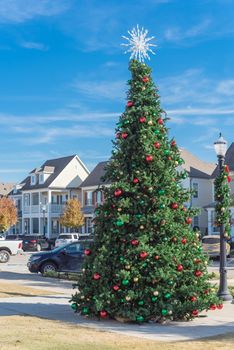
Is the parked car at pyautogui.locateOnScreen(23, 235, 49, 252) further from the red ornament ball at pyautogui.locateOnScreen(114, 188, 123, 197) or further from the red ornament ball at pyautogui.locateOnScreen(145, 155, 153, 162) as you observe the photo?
the red ornament ball at pyautogui.locateOnScreen(145, 155, 153, 162)

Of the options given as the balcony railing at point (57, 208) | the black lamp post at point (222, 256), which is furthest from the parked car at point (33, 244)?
the black lamp post at point (222, 256)

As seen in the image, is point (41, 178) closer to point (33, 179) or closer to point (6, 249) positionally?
point (33, 179)

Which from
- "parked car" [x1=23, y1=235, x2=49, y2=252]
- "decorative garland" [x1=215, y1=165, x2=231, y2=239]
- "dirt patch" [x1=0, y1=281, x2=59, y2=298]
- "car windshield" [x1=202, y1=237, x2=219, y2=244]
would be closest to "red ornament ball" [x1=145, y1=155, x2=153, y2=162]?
"decorative garland" [x1=215, y1=165, x2=231, y2=239]

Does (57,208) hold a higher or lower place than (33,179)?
lower

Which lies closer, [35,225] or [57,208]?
[57,208]

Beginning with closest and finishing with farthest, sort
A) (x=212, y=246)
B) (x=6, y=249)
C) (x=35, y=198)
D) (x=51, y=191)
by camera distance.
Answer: (x=6, y=249)
(x=212, y=246)
(x=51, y=191)
(x=35, y=198)

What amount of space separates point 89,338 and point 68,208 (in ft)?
174

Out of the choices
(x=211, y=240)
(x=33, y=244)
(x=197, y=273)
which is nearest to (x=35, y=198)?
A: (x=33, y=244)

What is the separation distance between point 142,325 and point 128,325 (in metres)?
0.26

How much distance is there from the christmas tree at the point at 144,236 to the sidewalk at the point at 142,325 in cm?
25

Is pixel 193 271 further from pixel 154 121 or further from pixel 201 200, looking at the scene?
pixel 201 200

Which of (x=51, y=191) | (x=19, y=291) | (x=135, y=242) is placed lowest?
(x=19, y=291)

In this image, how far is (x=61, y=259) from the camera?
2259 centimetres

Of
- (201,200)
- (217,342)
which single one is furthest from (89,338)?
(201,200)
